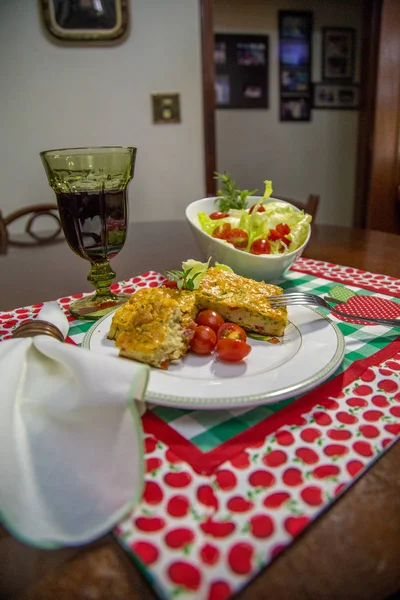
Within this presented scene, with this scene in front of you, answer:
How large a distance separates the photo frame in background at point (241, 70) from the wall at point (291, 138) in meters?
0.08

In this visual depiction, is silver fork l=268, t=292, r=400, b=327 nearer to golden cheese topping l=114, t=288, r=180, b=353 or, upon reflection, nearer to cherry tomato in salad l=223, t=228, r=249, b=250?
golden cheese topping l=114, t=288, r=180, b=353

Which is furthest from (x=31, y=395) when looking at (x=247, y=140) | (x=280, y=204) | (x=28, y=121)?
(x=247, y=140)

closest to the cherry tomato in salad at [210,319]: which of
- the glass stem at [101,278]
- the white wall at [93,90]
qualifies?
the glass stem at [101,278]

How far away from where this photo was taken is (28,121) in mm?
3164

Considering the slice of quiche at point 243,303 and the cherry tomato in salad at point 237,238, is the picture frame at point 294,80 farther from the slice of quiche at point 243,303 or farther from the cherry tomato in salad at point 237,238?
the slice of quiche at point 243,303

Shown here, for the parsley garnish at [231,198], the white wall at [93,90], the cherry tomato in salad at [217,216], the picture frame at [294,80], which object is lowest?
the cherry tomato in salad at [217,216]

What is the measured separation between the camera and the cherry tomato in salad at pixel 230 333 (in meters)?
0.91

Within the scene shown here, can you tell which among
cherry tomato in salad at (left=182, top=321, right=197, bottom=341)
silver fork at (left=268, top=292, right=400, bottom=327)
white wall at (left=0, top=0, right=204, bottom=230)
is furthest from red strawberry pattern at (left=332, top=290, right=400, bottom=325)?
white wall at (left=0, top=0, right=204, bottom=230)

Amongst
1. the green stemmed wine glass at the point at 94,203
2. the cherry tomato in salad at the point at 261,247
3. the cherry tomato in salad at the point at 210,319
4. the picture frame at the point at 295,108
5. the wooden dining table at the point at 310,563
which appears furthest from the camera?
the picture frame at the point at 295,108

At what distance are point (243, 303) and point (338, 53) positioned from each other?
228 inches

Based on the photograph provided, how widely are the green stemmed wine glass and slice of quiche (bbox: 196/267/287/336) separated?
332 millimetres

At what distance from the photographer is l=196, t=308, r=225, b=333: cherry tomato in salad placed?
0.99 m

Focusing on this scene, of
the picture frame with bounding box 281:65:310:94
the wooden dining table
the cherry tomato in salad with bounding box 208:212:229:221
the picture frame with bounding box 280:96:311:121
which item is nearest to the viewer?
the wooden dining table

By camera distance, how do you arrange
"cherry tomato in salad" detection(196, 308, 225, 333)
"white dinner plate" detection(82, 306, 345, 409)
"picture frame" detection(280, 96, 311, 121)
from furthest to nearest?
"picture frame" detection(280, 96, 311, 121) < "cherry tomato in salad" detection(196, 308, 225, 333) < "white dinner plate" detection(82, 306, 345, 409)
